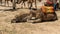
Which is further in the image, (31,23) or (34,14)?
(34,14)

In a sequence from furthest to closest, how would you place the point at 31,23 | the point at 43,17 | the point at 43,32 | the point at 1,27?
1. the point at 43,17
2. the point at 31,23
3. the point at 1,27
4. the point at 43,32

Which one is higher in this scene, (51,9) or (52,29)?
(51,9)

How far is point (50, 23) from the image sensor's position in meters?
8.96

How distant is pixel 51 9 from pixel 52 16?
0.34 meters

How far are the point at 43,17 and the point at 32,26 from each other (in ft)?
4.09

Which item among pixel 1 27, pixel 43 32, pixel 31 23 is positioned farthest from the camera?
pixel 31 23

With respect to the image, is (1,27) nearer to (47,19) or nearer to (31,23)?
(31,23)

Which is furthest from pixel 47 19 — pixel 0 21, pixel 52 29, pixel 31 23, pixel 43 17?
pixel 0 21

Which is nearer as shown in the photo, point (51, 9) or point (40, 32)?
point (40, 32)

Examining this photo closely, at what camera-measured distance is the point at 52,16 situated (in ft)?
31.2

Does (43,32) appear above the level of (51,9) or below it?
below

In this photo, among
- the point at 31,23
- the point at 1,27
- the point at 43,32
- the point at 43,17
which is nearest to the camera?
the point at 43,32

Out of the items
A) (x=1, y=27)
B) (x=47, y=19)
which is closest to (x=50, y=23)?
(x=47, y=19)

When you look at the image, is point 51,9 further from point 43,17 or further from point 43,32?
point 43,32
